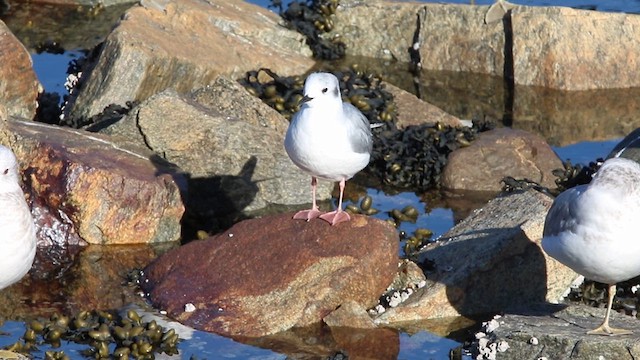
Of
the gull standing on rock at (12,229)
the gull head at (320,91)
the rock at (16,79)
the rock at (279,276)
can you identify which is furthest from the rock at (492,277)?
the rock at (16,79)

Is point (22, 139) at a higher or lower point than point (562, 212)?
lower

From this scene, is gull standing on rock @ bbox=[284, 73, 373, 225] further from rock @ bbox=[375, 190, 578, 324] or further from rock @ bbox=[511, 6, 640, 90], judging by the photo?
rock @ bbox=[511, 6, 640, 90]

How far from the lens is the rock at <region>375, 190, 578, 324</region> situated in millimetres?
8469

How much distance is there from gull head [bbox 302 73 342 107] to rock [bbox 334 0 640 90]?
6189mm

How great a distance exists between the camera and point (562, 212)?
25.0 ft

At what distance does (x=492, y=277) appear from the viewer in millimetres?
8578

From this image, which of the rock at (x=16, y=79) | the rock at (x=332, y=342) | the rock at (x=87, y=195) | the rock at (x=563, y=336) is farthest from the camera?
the rock at (x=16, y=79)

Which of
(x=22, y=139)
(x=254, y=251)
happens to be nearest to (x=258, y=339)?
(x=254, y=251)

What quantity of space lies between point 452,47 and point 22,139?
6.25 meters

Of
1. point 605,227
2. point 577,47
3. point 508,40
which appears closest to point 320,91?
point 605,227

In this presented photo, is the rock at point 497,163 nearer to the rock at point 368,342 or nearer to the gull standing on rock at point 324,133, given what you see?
the gull standing on rock at point 324,133

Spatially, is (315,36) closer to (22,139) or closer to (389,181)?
(389,181)

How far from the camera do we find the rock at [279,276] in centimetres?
818

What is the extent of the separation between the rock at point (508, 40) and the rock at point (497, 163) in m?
2.63
